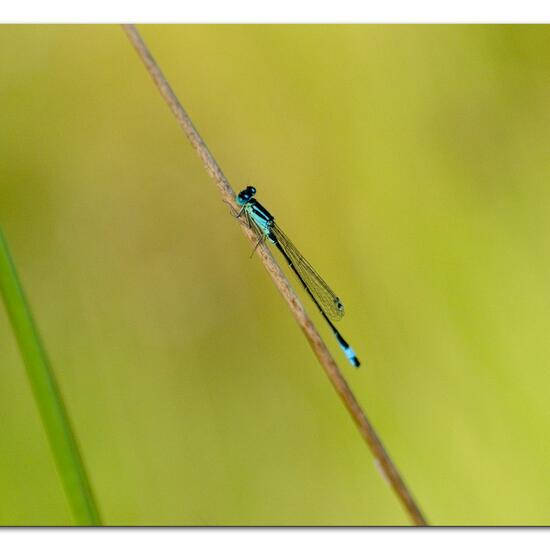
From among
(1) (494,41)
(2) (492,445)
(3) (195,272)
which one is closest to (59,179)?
(3) (195,272)

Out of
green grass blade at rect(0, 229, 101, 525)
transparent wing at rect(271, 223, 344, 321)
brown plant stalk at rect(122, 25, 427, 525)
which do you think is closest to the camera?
green grass blade at rect(0, 229, 101, 525)

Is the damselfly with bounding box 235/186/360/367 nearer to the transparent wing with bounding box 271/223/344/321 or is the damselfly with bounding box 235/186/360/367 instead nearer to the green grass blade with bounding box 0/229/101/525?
the transparent wing with bounding box 271/223/344/321

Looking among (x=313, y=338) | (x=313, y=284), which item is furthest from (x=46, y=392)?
(x=313, y=284)

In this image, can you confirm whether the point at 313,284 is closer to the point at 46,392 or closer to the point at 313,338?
the point at 313,338

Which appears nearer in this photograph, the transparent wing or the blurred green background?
the blurred green background

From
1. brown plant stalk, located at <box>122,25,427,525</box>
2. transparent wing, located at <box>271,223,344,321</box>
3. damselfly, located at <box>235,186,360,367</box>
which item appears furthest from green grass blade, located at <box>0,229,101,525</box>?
transparent wing, located at <box>271,223,344,321</box>

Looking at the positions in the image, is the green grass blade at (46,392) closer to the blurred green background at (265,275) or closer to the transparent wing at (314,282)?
the blurred green background at (265,275)
